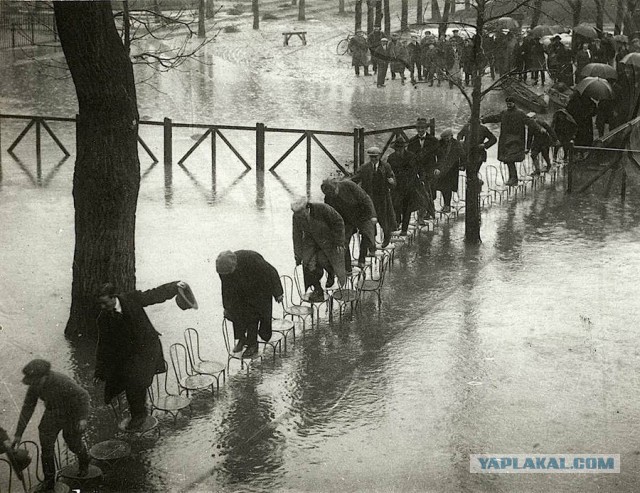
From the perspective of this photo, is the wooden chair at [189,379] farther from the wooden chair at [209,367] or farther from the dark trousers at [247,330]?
the dark trousers at [247,330]

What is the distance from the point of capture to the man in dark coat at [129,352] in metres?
8.31

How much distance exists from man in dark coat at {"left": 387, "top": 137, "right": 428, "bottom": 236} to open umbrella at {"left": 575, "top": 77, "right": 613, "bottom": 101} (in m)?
6.81

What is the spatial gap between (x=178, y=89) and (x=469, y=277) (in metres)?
20.3

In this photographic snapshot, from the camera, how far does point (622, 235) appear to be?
15.1m

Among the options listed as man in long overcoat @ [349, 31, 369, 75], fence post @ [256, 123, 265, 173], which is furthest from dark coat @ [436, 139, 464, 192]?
man in long overcoat @ [349, 31, 369, 75]

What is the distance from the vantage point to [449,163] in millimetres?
15875

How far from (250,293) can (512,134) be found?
370 inches

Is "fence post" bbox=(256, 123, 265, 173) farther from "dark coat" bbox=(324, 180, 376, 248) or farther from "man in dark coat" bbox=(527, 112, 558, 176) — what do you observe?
"dark coat" bbox=(324, 180, 376, 248)

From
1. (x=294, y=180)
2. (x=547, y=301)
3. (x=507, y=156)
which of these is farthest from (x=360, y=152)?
(x=547, y=301)

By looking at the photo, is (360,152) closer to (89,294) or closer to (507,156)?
(507,156)

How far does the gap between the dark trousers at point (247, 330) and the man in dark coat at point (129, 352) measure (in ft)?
5.03

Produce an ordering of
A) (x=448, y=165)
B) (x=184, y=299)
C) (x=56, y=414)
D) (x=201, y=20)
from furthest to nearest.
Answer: (x=201, y=20) < (x=448, y=165) < (x=184, y=299) < (x=56, y=414)

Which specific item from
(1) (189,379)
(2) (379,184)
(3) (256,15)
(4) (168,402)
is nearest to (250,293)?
(1) (189,379)

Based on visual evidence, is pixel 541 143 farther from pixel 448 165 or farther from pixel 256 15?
pixel 256 15
